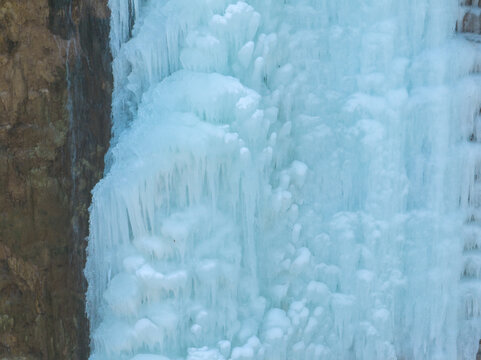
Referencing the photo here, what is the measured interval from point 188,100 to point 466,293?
2.30 m

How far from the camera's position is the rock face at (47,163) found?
3658 millimetres

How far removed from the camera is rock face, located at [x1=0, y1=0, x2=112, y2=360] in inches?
144

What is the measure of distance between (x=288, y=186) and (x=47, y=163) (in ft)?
4.60

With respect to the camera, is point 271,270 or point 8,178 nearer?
point 8,178

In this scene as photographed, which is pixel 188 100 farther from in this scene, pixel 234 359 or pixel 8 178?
pixel 234 359

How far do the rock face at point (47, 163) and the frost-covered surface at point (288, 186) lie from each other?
17 centimetres

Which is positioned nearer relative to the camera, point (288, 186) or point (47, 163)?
point (47, 163)

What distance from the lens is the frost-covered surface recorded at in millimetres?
3660

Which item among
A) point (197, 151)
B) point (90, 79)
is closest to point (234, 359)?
point (197, 151)

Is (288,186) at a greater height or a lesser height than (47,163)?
lesser

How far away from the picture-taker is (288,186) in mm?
4172

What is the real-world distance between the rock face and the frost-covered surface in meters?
0.17

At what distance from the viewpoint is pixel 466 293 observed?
15.1 feet

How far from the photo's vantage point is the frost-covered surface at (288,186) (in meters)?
3.66
